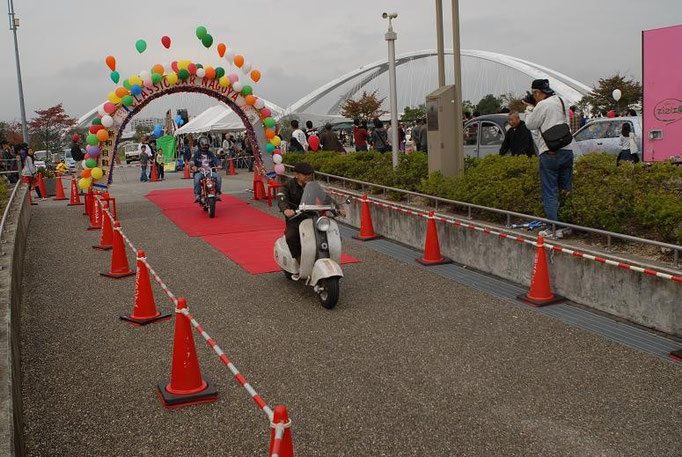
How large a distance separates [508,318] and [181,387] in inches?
138

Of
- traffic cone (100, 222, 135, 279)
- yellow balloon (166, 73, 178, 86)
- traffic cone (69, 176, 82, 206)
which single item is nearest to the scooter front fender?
traffic cone (100, 222, 135, 279)

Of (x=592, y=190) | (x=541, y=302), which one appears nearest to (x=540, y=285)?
(x=541, y=302)

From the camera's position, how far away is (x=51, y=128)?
56.3 m

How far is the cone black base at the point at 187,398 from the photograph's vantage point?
482 cm

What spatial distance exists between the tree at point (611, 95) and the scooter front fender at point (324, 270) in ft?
134

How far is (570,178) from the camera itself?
8375 mm

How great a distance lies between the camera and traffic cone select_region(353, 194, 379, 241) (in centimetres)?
1146

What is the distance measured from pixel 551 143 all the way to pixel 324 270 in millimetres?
3228

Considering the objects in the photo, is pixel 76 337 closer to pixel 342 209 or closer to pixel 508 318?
pixel 342 209

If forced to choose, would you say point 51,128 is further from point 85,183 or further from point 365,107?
point 85,183

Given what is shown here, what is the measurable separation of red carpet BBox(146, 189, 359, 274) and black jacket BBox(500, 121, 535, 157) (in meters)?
3.86

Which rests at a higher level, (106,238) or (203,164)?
(203,164)

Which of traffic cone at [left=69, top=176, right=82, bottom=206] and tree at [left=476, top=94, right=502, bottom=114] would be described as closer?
traffic cone at [left=69, top=176, right=82, bottom=206]

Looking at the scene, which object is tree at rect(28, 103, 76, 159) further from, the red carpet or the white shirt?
the white shirt
